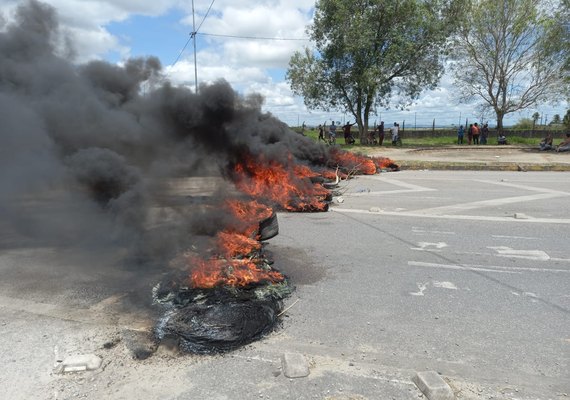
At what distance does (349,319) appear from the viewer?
383 cm

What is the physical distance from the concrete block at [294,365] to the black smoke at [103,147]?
2.58 m

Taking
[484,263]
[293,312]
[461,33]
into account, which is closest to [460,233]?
[484,263]

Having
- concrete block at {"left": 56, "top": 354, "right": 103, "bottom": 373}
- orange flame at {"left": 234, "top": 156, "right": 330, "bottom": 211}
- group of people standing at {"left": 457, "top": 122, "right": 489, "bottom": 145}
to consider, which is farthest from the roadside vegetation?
concrete block at {"left": 56, "top": 354, "right": 103, "bottom": 373}

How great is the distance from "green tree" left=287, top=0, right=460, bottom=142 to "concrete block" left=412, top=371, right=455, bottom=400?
2309 cm

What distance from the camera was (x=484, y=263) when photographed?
5344 mm

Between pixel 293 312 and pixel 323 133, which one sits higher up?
pixel 323 133

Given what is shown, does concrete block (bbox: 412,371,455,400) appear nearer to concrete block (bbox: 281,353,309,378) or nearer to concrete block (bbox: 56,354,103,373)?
concrete block (bbox: 281,353,309,378)

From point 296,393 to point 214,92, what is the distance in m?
4.86

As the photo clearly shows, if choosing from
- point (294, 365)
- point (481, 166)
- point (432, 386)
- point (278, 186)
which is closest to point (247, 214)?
point (278, 186)

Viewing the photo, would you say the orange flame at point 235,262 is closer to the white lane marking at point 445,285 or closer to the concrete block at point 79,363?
the concrete block at point 79,363

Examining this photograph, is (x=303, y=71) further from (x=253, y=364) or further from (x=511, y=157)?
(x=253, y=364)

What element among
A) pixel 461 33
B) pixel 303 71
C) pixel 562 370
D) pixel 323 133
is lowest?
pixel 562 370

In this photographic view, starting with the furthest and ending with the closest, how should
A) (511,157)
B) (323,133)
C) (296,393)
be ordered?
(323,133), (511,157), (296,393)

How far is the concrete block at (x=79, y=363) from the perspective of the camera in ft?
9.84
